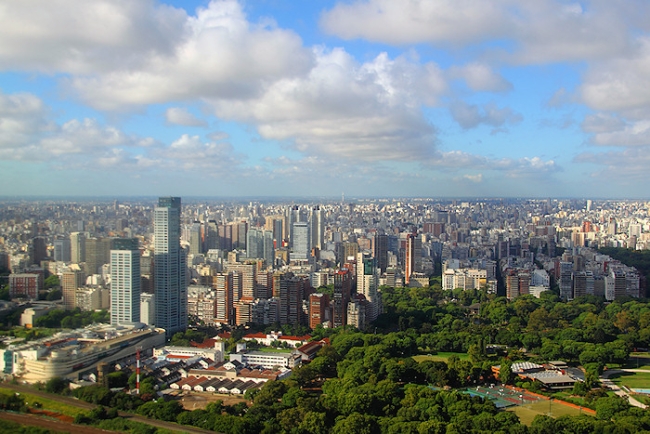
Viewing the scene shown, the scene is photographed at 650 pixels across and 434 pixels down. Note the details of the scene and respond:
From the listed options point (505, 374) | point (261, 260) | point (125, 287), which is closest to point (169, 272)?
point (125, 287)

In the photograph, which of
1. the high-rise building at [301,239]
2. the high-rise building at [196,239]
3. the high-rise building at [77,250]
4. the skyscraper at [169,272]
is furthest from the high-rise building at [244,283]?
the high-rise building at [301,239]

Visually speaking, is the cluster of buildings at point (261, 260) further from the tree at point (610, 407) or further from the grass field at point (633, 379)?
the tree at point (610, 407)

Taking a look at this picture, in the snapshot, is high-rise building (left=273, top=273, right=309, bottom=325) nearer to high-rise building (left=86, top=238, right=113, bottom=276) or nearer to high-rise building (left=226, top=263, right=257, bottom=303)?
high-rise building (left=226, top=263, right=257, bottom=303)

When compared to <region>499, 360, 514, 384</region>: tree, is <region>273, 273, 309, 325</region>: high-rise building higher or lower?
higher

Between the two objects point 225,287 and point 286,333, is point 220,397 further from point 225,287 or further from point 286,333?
point 225,287

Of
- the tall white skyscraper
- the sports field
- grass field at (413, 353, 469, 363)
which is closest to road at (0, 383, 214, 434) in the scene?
the sports field

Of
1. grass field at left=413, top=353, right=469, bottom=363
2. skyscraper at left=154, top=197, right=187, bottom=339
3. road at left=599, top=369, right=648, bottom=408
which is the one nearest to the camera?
road at left=599, top=369, right=648, bottom=408
